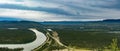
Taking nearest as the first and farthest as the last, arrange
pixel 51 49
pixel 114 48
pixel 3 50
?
1. pixel 114 48
2. pixel 3 50
3. pixel 51 49

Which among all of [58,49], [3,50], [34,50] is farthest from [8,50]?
[58,49]

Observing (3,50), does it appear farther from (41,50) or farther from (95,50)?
(95,50)

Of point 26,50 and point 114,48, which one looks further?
point 26,50

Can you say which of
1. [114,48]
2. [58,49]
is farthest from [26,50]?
[114,48]

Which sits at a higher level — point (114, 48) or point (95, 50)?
point (114, 48)

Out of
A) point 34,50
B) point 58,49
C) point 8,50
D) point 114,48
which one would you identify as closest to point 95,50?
point 58,49

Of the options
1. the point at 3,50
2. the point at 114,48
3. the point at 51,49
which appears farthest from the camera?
the point at 51,49

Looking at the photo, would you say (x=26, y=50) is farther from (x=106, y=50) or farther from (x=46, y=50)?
(x=106, y=50)

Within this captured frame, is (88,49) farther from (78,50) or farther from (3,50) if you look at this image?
(3,50)

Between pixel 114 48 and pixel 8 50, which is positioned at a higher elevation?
pixel 114 48
